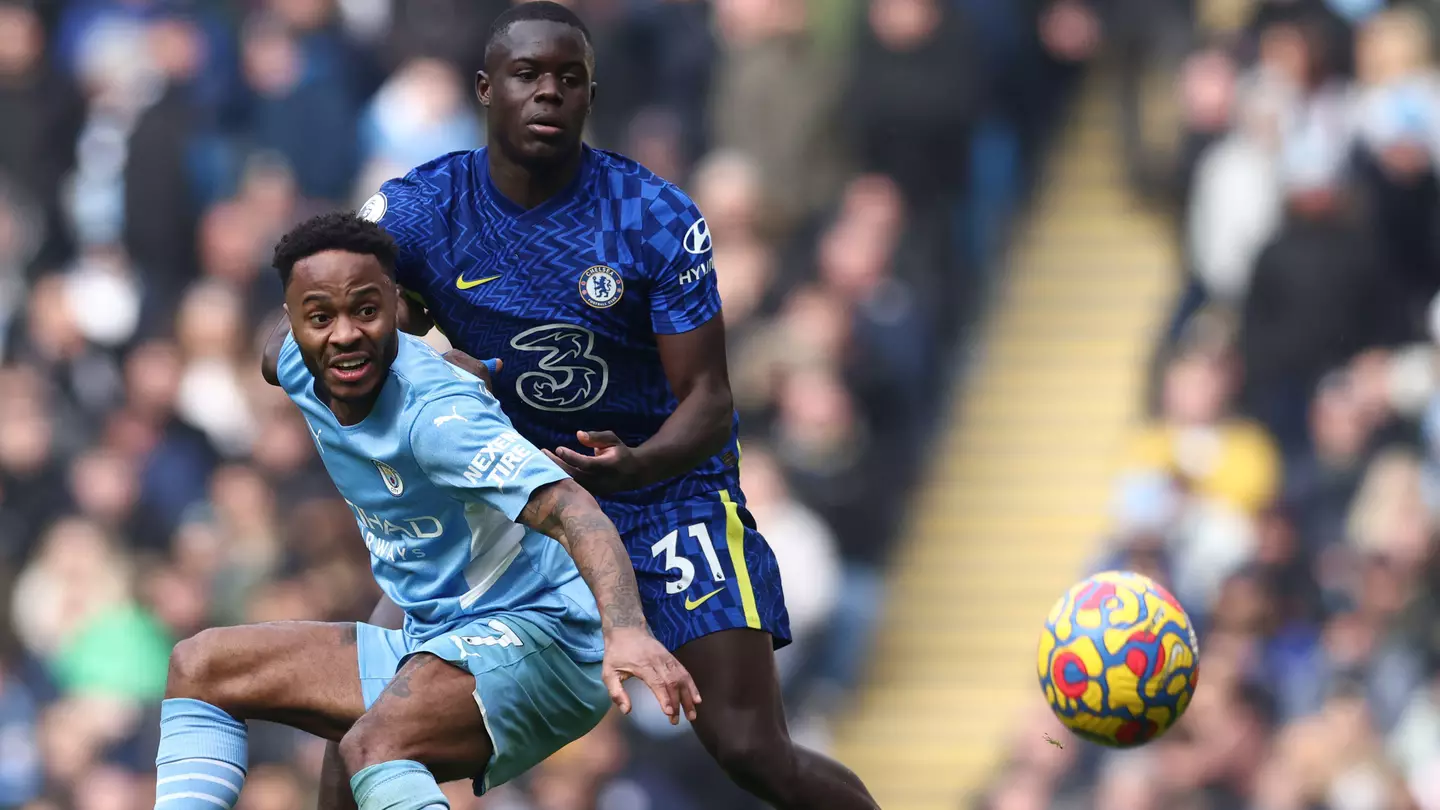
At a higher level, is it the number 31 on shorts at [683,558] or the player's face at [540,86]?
the player's face at [540,86]

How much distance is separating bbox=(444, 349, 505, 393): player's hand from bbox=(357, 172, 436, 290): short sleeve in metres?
0.28

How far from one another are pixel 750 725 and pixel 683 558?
0.55 meters

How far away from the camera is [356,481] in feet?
23.5

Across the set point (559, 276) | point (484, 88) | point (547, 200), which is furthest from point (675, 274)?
point (484, 88)

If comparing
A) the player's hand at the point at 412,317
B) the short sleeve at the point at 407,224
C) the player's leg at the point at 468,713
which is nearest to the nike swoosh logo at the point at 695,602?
the player's leg at the point at 468,713

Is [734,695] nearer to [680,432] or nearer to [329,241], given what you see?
[680,432]

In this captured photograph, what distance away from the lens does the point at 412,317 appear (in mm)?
7762

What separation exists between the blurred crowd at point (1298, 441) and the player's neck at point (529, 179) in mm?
5095

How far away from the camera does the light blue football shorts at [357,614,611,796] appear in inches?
278

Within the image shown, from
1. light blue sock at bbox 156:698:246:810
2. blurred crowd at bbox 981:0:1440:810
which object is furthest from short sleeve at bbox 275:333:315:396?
A: blurred crowd at bbox 981:0:1440:810

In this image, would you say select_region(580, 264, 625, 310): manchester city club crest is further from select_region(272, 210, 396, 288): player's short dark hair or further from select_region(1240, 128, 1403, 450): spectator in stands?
select_region(1240, 128, 1403, 450): spectator in stands

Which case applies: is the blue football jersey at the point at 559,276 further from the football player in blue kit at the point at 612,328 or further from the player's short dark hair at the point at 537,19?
the player's short dark hair at the point at 537,19

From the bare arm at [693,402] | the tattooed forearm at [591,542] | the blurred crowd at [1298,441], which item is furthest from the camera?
the blurred crowd at [1298,441]

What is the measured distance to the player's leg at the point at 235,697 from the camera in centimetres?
699
